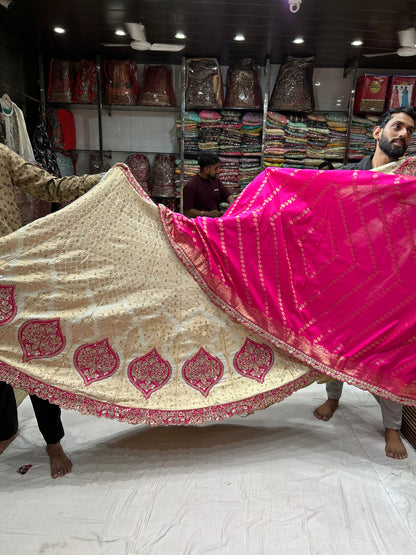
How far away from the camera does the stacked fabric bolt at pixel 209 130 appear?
12.3 ft

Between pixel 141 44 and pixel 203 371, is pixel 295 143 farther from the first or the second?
pixel 203 371

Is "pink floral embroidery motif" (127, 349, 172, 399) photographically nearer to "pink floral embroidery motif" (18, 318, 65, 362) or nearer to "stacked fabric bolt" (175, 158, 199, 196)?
"pink floral embroidery motif" (18, 318, 65, 362)

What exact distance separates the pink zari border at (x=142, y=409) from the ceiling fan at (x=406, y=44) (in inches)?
114

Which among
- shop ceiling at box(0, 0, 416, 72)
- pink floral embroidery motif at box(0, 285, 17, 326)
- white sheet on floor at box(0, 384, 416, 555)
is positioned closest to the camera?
white sheet on floor at box(0, 384, 416, 555)

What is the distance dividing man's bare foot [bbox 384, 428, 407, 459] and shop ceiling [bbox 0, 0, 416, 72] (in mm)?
2670

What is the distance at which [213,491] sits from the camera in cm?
151

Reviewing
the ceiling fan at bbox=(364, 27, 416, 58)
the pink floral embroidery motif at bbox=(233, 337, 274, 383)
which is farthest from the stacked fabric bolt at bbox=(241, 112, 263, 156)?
the pink floral embroidery motif at bbox=(233, 337, 274, 383)

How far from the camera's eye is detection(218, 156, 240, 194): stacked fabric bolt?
392 cm

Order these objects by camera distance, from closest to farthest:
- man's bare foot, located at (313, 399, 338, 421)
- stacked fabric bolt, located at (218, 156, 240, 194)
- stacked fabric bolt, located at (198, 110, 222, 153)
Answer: man's bare foot, located at (313, 399, 338, 421) → stacked fabric bolt, located at (198, 110, 222, 153) → stacked fabric bolt, located at (218, 156, 240, 194)

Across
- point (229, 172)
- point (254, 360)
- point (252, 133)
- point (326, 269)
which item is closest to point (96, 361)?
point (254, 360)

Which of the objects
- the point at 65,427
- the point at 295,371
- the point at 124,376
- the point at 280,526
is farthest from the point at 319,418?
the point at 65,427

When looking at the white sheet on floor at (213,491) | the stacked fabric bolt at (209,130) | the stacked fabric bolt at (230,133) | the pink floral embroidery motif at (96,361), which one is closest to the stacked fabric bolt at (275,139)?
the stacked fabric bolt at (230,133)

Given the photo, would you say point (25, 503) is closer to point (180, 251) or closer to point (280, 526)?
point (280, 526)

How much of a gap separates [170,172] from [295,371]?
2.81m
